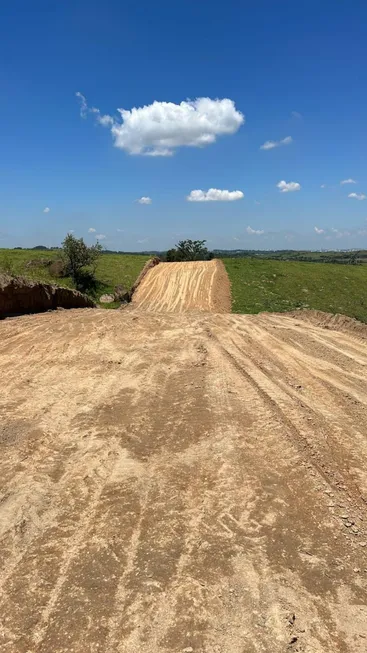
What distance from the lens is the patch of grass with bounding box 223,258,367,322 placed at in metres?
24.7

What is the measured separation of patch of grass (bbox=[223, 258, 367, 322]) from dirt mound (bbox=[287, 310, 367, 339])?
185 cm

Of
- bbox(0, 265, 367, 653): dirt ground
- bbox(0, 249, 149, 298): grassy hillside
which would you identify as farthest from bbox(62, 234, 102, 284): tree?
bbox(0, 265, 367, 653): dirt ground

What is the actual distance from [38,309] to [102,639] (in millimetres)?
15254

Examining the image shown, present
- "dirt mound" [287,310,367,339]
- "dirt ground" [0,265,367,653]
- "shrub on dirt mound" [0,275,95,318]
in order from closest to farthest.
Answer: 1. "dirt ground" [0,265,367,653]
2. "shrub on dirt mound" [0,275,95,318]
3. "dirt mound" [287,310,367,339]

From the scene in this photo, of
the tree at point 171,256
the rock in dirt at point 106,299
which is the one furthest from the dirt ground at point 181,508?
the tree at point 171,256

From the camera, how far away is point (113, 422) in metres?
8.01

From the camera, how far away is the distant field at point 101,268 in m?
29.0

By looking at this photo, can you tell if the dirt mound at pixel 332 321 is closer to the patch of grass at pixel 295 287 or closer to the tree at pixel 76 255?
the patch of grass at pixel 295 287

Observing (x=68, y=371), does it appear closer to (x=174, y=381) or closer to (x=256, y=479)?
(x=174, y=381)

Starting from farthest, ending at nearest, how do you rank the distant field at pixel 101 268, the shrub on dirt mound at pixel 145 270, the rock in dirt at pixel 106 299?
1. the shrub on dirt mound at pixel 145 270
2. the distant field at pixel 101 268
3. the rock in dirt at pixel 106 299

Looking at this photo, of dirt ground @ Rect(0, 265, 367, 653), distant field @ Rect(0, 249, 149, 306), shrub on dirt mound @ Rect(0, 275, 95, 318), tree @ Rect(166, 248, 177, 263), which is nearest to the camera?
dirt ground @ Rect(0, 265, 367, 653)

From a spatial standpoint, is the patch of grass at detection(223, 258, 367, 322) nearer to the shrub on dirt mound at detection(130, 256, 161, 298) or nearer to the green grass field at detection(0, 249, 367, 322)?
the green grass field at detection(0, 249, 367, 322)

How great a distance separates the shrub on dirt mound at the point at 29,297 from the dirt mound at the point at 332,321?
11.5 metres

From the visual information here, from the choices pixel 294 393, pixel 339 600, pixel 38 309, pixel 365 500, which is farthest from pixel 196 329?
pixel 339 600
